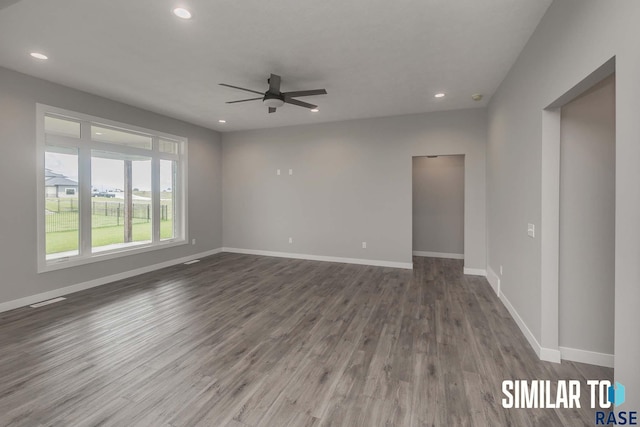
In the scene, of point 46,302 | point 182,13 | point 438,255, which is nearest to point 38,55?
point 182,13

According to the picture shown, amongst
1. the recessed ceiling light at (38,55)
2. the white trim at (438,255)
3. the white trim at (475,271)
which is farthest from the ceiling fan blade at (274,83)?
the white trim at (438,255)

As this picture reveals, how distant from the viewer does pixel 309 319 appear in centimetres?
335

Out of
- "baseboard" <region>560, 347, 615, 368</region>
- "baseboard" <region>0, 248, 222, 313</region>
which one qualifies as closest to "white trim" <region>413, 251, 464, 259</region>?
"baseboard" <region>560, 347, 615, 368</region>

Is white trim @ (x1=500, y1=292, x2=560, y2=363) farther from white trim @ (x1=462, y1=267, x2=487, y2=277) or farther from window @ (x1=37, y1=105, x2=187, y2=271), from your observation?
window @ (x1=37, y1=105, x2=187, y2=271)

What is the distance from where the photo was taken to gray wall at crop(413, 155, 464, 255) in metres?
6.54

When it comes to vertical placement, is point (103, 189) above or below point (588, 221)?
above

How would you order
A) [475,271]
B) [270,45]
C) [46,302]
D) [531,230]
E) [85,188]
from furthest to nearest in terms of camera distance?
[475,271] < [85,188] < [46,302] < [270,45] < [531,230]

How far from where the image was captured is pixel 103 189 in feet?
16.1

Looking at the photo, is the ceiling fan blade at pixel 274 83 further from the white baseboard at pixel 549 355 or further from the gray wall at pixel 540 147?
the white baseboard at pixel 549 355

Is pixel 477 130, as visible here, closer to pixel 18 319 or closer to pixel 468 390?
pixel 468 390

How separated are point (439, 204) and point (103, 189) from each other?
676 centimetres

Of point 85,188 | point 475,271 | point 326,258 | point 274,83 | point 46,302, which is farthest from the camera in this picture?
point 326,258

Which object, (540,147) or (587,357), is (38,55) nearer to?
(540,147)

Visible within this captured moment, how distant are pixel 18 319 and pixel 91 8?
3.48 metres
